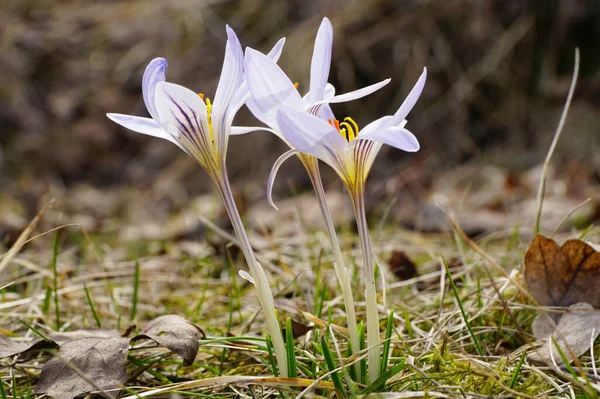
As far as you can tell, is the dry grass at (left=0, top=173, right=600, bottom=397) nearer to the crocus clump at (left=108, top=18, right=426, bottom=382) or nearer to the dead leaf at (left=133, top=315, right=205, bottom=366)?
the dead leaf at (left=133, top=315, right=205, bottom=366)

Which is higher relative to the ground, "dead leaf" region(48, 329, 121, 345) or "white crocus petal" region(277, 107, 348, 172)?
"white crocus petal" region(277, 107, 348, 172)

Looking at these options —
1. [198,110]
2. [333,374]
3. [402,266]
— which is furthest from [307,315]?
[402,266]

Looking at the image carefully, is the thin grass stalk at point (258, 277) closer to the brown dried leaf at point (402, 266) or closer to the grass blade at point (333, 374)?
the grass blade at point (333, 374)

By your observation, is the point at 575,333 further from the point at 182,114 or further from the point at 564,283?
the point at 182,114

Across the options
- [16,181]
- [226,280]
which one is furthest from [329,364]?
[16,181]

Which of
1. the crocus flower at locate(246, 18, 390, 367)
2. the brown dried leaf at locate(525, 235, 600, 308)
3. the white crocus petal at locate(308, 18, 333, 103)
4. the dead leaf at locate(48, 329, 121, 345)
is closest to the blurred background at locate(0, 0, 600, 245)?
the brown dried leaf at locate(525, 235, 600, 308)

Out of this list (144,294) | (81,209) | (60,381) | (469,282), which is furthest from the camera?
(81,209)

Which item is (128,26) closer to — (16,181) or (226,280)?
(16,181)
